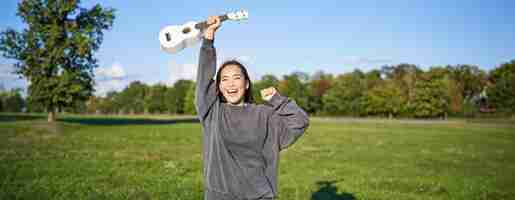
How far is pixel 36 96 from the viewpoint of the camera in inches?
1443

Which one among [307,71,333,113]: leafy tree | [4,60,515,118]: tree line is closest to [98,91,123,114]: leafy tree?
[4,60,515,118]: tree line

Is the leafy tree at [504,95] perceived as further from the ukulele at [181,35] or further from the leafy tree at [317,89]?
the ukulele at [181,35]

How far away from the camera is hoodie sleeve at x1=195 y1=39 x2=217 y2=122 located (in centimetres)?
345

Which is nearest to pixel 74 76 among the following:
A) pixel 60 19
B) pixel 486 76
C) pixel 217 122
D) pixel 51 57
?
pixel 51 57

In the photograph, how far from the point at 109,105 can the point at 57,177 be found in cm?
16029

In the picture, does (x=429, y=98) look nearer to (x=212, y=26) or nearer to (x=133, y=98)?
(x=212, y=26)

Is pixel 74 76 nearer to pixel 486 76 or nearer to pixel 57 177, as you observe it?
pixel 57 177

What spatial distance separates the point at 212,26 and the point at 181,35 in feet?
1.39

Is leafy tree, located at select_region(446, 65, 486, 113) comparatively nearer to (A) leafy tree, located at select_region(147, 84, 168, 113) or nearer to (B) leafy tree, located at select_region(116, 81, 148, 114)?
(A) leafy tree, located at select_region(147, 84, 168, 113)

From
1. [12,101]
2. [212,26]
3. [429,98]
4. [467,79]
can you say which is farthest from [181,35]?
[12,101]

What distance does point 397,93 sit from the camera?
89812 mm

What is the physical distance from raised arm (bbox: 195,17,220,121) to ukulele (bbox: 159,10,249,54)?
11 cm

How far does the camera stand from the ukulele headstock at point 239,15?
344cm

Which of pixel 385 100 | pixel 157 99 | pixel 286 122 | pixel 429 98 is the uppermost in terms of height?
pixel 157 99
